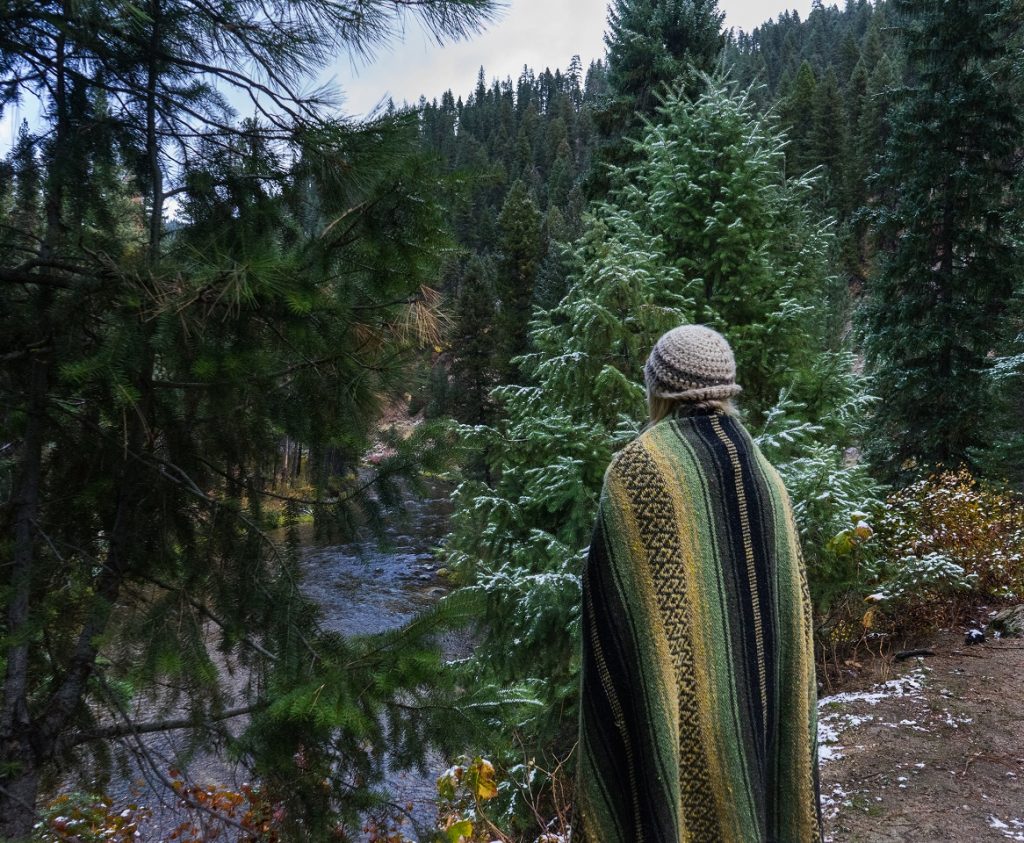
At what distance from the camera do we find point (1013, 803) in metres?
3.76

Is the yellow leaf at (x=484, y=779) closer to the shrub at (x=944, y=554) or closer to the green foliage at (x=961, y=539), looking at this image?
the shrub at (x=944, y=554)

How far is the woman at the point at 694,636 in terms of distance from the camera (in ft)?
6.03

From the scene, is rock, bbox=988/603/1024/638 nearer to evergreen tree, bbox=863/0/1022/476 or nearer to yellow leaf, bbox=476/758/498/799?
yellow leaf, bbox=476/758/498/799

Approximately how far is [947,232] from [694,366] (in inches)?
488

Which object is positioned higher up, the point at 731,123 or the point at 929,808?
the point at 731,123

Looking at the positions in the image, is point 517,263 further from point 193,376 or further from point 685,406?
point 685,406

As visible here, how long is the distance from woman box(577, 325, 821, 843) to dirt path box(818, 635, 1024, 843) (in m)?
2.31

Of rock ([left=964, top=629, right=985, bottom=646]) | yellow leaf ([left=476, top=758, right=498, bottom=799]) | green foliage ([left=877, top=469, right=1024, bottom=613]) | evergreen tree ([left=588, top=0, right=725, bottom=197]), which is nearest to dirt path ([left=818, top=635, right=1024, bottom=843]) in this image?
rock ([left=964, top=629, right=985, bottom=646])

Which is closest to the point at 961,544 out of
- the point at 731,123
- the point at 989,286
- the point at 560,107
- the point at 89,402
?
the point at 731,123

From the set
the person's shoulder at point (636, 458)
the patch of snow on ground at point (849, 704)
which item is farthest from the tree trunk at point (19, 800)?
the patch of snow on ground at point (849, 704)

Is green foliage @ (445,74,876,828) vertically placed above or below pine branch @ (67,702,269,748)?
above

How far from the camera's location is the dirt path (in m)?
3.67

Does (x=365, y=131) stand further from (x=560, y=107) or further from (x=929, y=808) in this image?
(x=560, y=107)

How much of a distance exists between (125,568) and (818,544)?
4410 mm
